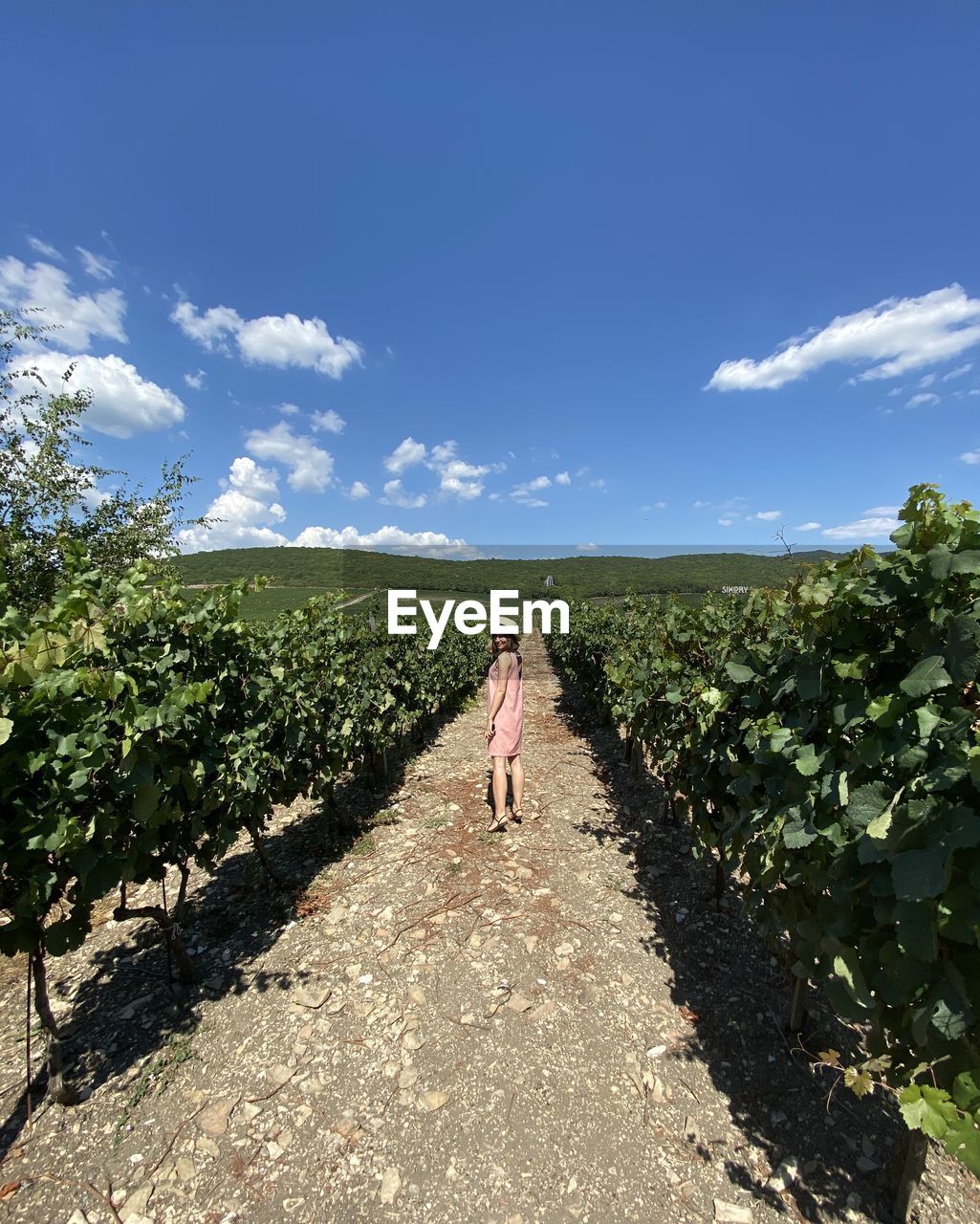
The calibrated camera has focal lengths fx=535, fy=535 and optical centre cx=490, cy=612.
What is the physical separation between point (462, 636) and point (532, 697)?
2.69 metres

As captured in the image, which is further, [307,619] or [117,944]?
[307,619]

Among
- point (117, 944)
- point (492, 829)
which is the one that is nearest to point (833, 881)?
point (492, 829)

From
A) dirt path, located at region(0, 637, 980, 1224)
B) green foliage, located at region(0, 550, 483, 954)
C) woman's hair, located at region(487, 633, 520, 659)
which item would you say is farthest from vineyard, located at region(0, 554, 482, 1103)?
woman's hair, located at region(487, 633, 520, 659)

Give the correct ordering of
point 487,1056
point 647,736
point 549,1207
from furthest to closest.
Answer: point 647,736
point 487,1056
point 549,1207

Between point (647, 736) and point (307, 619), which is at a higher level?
point (307, 619)

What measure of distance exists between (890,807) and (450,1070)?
2.89 m

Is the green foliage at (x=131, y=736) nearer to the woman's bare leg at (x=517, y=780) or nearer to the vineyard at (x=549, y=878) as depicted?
the vineyard at (x=549, y=878)

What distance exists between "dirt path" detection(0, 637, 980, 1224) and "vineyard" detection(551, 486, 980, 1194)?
0.70 metres

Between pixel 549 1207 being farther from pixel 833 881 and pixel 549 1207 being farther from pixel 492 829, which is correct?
pixel 492 829

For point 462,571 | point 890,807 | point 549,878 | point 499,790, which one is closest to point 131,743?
point 890,807

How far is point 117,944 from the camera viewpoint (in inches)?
170

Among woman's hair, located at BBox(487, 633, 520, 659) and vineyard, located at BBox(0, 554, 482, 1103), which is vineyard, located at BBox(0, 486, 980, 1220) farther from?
woman's hair, located at BBox(487, 633, 520, 659)

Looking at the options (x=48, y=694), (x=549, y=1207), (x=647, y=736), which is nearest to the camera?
(x=549, y=1207)

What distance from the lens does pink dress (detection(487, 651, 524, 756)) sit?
611 centimetres
